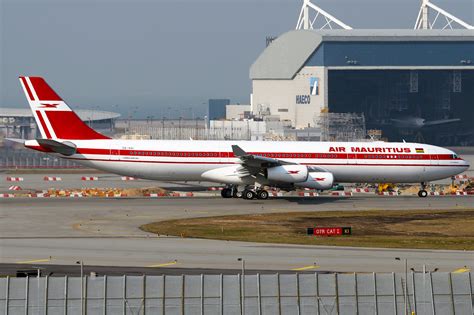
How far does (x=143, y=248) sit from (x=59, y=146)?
25.4 m

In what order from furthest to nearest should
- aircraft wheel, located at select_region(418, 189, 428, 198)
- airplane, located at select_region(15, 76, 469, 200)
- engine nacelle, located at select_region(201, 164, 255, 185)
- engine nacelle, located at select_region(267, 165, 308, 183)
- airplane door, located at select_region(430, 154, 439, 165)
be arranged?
1. aircraft wheel, located at select_region(418, 189, 428, 198)
2. airplane door, located at select_region(430, 154, 439, 165)
3. engine nacelle, located at select_region(201, 164, 255, 185)
4. airplane, located at select_region(15, 76, 469, 200)
5. engine nacelle, located at select_region(267, 165, 308, 183)

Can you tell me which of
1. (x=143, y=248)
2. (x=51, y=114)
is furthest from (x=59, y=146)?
(x=143, y=248)

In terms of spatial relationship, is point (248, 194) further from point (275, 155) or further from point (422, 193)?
point (422, 193)

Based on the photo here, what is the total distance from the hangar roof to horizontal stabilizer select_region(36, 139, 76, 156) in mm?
95769

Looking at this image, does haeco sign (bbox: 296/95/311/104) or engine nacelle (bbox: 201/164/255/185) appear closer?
engine nacelle (bbox: 201/164/255/185)

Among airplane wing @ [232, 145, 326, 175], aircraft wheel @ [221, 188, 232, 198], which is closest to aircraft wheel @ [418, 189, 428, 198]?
airplane wing @ [232, 145, 326, 175]

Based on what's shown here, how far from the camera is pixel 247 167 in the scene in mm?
66188

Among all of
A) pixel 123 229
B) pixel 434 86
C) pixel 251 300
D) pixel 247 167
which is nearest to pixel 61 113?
pixel 247 167

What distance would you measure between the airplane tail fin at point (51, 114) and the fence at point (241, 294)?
1599 inches

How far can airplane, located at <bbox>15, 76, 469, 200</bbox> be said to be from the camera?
215 ft

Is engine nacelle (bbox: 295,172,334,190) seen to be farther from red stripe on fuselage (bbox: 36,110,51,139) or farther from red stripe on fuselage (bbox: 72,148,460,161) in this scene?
red stripe on fuselage (bbox: 36,110,51,139)

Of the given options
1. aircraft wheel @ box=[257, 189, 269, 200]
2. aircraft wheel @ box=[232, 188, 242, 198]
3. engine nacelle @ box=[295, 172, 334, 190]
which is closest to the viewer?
engine nacelle @ box=[295, 172, 334, 190]

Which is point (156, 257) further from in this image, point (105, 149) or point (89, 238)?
point (105, 149)

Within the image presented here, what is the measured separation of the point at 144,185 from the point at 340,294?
177 ft
